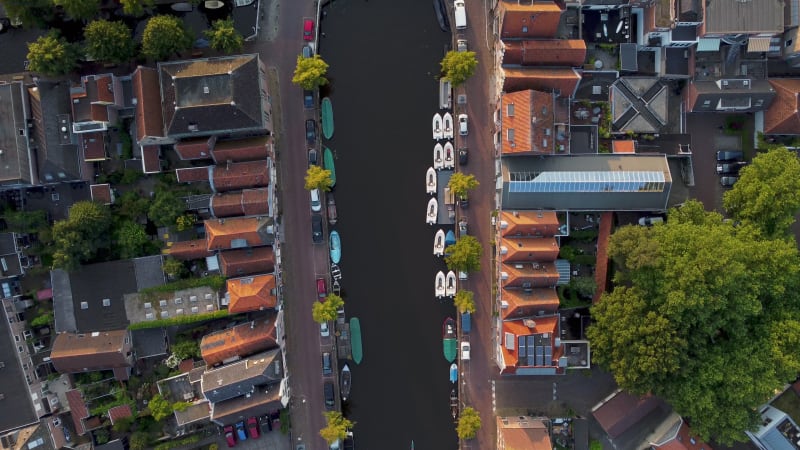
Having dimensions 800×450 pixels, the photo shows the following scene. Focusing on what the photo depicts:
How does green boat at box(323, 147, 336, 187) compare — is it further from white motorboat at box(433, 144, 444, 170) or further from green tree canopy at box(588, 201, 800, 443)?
green tree canopy at box(588, 201, 800, 443)

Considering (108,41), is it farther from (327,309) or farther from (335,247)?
(327,309)

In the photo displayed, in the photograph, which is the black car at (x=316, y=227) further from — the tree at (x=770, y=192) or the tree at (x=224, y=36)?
the tree at (x=770, y=192)

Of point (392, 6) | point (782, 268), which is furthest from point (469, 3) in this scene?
point (782, 268)

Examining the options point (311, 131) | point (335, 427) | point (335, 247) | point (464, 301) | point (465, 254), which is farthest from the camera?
point (335, 247)

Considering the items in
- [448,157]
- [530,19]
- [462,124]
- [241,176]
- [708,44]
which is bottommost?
[241,176]

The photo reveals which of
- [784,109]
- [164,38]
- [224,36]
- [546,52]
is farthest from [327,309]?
[784,109]

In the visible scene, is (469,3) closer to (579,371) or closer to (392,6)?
(392,6)
